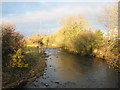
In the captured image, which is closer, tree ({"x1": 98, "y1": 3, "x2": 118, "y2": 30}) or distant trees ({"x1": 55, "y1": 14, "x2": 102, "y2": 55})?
tree ({"x1": 98, "y1": 3, "x2": 118, "y2": 30})

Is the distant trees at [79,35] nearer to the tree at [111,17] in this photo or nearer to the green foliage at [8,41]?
the tree at [111,17]

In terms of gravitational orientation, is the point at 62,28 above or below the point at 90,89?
above

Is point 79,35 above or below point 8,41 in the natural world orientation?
above

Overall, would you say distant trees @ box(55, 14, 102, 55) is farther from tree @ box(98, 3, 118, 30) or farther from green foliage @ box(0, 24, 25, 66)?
green foliage @ box(0, 24, 25, 66)

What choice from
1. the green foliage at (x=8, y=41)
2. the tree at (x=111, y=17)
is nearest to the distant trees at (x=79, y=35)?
the tree at (x=111, y=17)

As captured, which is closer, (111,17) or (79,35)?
(111,17)

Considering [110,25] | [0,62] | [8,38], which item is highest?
[110,25]

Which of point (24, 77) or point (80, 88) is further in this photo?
point (24, 77)

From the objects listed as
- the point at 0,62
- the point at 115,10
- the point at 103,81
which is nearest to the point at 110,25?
the point at 115,10

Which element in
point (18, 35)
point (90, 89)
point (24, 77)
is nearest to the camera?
point (90, 89)

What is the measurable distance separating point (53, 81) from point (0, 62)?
587 cm

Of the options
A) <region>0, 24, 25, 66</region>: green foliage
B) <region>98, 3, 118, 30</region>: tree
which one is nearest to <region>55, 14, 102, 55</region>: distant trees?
<region>98, 3, 118, 30</region>: tree

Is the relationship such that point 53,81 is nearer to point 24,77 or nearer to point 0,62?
point 24,77

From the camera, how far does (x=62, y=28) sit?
40.2m
